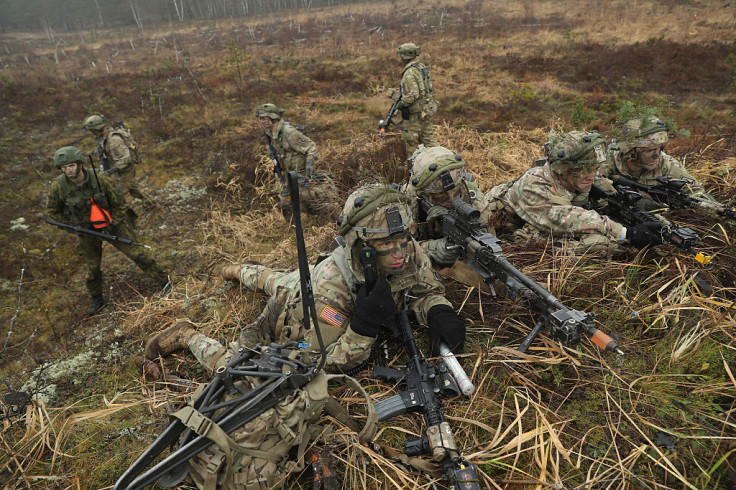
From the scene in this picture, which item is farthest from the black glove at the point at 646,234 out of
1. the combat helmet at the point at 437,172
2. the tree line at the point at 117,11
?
the tree line at the point at 117,11

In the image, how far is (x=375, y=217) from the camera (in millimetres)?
3021

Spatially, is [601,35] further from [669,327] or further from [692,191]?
[669,327]

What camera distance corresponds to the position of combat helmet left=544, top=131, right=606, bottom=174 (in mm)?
4020

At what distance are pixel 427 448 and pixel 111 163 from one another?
8836mm

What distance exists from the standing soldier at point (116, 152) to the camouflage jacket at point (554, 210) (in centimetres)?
776

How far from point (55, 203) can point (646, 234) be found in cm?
763

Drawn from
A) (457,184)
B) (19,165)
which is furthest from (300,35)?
(457,184)

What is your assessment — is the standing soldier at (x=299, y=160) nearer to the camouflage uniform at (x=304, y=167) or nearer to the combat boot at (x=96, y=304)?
the camouflage uniform at (x=304, y=167)

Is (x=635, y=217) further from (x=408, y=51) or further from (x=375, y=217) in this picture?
(x=408, y=51)

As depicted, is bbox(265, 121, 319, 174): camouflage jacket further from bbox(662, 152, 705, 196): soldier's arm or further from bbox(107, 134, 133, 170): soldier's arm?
bbox(662, 152, 705, 196): soldier's arm

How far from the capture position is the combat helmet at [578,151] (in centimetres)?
402

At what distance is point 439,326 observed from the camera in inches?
127

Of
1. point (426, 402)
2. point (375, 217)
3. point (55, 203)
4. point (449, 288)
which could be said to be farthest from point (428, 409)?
point (55, 203)

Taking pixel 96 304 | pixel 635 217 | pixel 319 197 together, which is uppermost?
pixel 635 217
